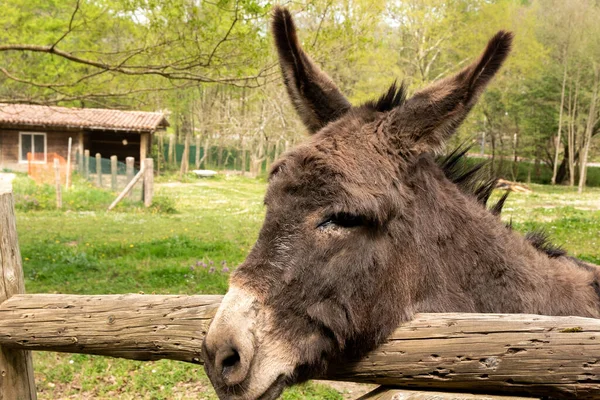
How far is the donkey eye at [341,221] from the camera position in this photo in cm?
177

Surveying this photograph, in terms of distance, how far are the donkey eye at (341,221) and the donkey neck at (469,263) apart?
0.93 ft

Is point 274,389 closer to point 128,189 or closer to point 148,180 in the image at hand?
point 148,180

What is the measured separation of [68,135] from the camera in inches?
1144

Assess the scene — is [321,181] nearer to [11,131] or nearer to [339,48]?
[339,48]

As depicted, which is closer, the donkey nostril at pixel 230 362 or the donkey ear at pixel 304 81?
the donkey nostril at pixel 230 362

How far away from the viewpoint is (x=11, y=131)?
29.1 m

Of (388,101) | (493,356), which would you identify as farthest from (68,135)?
(493,356)

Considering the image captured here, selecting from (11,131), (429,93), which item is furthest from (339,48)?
(11,131)

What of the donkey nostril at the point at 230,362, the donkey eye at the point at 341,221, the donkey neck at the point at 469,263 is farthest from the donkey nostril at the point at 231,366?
the donkey neck at the point at 469,263

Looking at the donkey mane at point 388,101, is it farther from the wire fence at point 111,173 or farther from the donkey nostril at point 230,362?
the wire fence at point 111,173

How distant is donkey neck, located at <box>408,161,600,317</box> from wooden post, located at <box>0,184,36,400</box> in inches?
82.5

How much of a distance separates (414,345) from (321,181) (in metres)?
0.70

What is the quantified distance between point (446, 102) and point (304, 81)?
2.55 ft

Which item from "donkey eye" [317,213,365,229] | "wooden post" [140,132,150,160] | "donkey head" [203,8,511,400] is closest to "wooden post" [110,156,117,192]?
"wooden post" [140,132,150,160]
